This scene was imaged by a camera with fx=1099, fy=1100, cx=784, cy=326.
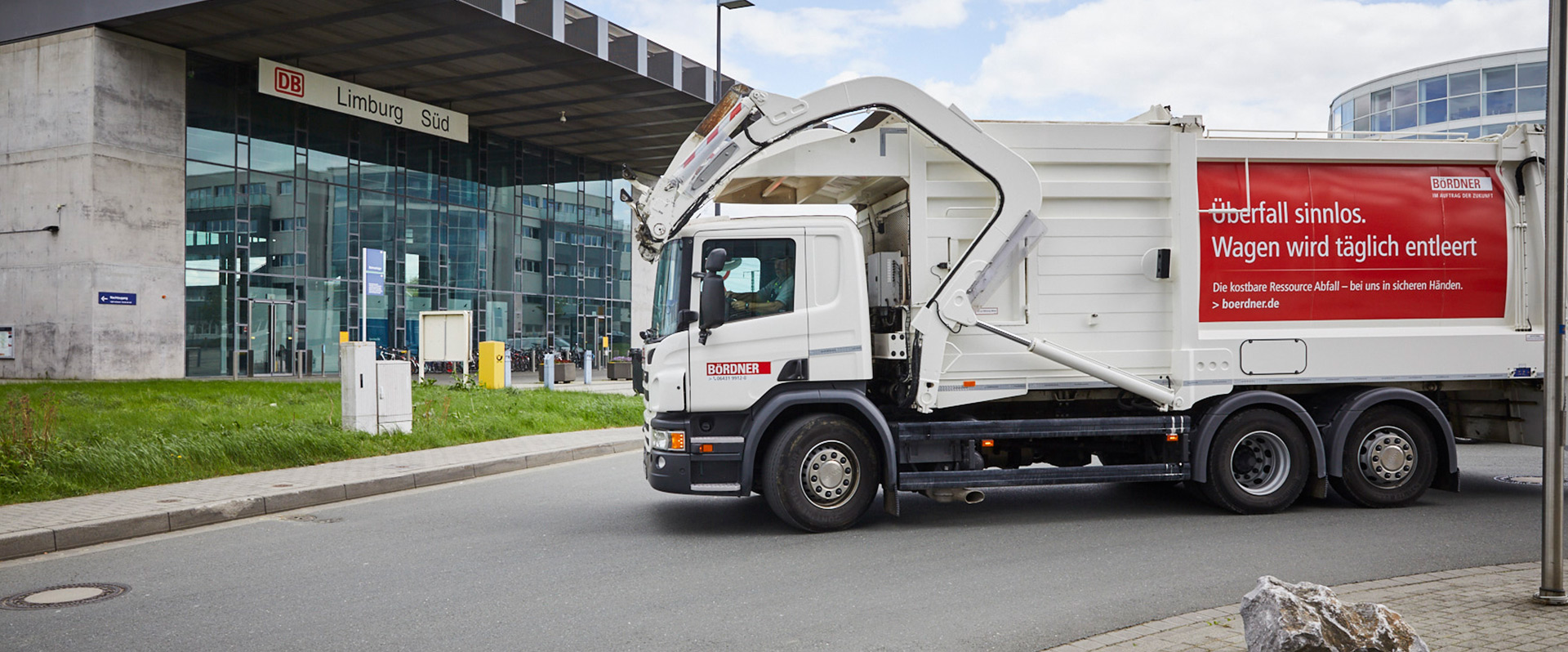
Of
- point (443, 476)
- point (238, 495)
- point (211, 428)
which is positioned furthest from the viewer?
point (211, 428)

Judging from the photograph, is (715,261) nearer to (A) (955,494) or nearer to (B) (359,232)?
(A) (955,494)

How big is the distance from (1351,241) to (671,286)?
5458 millimetres

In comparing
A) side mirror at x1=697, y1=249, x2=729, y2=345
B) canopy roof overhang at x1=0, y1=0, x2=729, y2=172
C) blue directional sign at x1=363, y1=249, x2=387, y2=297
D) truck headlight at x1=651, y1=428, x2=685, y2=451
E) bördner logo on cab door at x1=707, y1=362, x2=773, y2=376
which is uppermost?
canopy roof overhang at x1=0, y1=0, x2=729, y2=172

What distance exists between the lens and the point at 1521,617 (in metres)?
5.17

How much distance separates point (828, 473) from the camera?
8055mm

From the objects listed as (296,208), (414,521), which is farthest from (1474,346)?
(296,208)

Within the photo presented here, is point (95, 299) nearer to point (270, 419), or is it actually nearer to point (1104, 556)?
point (270, 419)

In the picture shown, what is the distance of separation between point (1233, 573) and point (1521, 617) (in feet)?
5.22

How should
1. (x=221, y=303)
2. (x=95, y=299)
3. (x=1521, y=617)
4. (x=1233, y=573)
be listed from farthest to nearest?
(x=221, y=303), (x=95, y=299), (x=1233, y=573), (x=1521, y=617)

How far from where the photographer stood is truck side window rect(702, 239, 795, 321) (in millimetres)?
8078

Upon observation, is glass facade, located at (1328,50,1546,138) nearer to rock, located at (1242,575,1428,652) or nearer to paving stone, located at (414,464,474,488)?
paving stone, located at (414,464,474,488)

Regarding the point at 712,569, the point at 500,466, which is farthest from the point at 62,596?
the point at 500,466

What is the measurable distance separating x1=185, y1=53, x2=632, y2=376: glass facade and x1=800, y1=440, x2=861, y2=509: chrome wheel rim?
1802 cm

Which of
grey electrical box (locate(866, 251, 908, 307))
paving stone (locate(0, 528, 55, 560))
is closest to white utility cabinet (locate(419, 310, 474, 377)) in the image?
paving stone (locate(0, 528, 55, 560))
